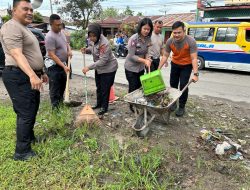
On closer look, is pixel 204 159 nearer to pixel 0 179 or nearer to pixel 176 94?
pixel 176 94

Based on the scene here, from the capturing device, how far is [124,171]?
2.97 meters

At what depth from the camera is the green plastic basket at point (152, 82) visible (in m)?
3.78

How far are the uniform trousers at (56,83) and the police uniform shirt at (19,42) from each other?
1.13 meters

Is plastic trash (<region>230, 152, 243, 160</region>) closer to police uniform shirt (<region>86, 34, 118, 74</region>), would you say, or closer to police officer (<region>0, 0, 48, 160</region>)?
police uniform shirt (<region>86, 34, 118, 74</region>)

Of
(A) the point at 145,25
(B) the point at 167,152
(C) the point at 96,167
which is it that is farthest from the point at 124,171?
(A) the point at 145,25

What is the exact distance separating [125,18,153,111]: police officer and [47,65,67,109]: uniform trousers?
A: 3.72ft

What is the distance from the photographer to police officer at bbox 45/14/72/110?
425 cm

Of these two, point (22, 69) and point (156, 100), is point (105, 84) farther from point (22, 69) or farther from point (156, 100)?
point (22, 69)

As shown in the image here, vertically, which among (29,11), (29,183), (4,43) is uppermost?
(29,11)

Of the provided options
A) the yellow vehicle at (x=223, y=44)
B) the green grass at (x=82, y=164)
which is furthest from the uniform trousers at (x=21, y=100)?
the yellow vehicle at (x=223, y=44)

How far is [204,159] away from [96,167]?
1.33 metres

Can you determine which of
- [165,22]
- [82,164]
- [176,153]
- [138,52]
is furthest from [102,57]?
[165,22]

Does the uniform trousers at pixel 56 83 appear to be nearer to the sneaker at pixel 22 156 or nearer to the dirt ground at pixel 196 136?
the dirt ground at pixel 196 136

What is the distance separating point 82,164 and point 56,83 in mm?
1830
